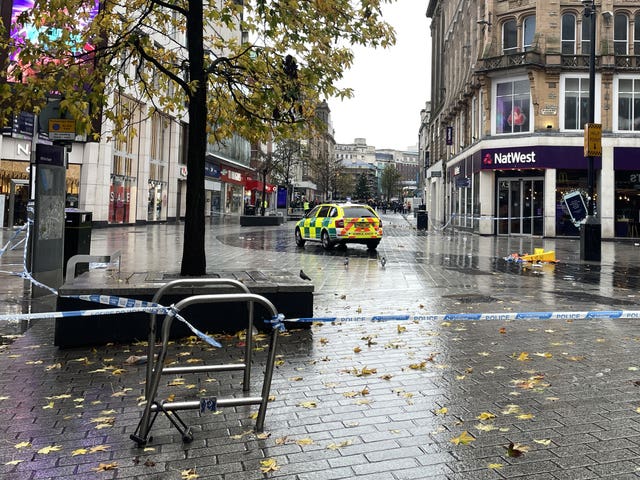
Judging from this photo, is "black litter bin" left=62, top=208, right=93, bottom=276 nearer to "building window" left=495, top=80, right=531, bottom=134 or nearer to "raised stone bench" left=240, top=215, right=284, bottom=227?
"raised stone bench" left=240, top=215, right=284, bottom=227

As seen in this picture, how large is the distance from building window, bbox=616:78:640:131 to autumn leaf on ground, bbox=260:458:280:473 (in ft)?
102

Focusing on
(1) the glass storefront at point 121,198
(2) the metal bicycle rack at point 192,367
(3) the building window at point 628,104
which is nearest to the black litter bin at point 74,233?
(2) the metal bicycle rack at point 192,367

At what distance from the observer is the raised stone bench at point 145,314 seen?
569 cm

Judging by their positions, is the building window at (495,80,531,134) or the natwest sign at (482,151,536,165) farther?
the building window at (495,80,531,134)

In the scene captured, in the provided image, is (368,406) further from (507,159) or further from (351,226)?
(507,159)

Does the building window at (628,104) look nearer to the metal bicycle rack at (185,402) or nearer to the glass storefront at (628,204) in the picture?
the glass storefront at (628,204)

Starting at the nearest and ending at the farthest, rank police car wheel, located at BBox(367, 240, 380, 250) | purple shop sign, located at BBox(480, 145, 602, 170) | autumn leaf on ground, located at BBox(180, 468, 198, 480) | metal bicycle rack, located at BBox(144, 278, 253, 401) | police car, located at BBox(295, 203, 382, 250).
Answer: autumn leaf on ground, located at BBox(180, 468, 198, 480), metal bicycle rack, located at BBox(144, 278, 253, 401), police car, located at BBox(295, 203, 382, 250), police car wheel, located at BBox(367, 240, 380, 250), purple shop sign, located at BBox(480, 145, 602, 170)

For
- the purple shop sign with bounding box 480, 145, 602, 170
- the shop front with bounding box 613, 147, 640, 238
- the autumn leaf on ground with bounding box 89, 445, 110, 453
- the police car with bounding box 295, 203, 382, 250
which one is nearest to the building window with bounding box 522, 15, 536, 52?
the purple shop sign with bounding box 480, 145, 602, 170

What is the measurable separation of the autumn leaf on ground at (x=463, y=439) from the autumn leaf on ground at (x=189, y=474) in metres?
1.62

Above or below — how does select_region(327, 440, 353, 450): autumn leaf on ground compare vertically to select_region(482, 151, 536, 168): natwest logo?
below

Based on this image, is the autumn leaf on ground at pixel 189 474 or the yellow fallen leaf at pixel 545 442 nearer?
the autumn leaf on ground at pixel 189 474

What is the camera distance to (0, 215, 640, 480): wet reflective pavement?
316cm

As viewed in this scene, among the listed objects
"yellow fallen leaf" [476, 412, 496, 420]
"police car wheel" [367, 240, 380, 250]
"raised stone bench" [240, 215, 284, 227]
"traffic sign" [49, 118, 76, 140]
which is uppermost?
"traffic sign" [49, 118, 76, 140]

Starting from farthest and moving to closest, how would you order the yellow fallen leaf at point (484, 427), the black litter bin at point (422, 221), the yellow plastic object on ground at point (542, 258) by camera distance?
1. the black litter bin at point (422, 221)
2. the yellow plastic object on ground at point (542, 258)
3. the yellow fallen leaf at point (484, 427)
